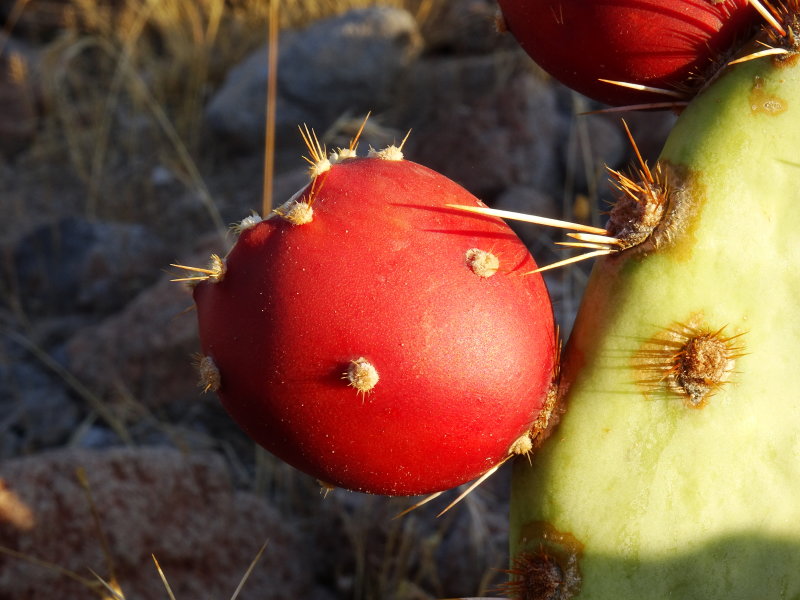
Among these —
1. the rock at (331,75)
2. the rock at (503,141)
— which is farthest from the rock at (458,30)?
the rock at (503,141)

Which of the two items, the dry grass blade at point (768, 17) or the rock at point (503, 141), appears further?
the rock at point (503, 141)

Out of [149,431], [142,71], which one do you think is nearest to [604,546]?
[149,431]

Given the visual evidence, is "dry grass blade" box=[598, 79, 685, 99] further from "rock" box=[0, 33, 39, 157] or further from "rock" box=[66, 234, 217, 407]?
"rock" box=[0, 33, 39, 157]

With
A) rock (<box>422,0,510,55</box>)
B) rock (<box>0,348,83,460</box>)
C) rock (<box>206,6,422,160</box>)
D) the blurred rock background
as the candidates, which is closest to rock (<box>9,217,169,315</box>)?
the blurred rock background

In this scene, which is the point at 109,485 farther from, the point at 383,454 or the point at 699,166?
the point at 699,166

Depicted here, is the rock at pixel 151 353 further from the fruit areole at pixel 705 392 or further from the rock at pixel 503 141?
the fruit areole at pixel 705 392
